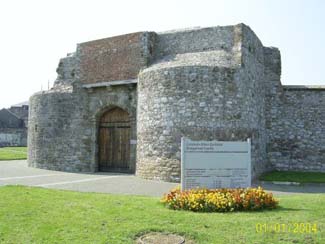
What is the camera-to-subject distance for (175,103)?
621 inches

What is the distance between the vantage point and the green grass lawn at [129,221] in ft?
21.3

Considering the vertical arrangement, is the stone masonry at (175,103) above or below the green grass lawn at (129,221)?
above

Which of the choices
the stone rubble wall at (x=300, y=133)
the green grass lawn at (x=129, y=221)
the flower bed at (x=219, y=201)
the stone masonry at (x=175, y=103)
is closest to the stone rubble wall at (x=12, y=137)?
the stone masonry at (x=175, y=103)

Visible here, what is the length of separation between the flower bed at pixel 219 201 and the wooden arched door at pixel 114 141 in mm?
10717

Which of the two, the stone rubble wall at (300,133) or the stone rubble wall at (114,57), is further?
the stone rubble wall at (300,133)

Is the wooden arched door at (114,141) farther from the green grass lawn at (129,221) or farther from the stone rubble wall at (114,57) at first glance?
the green grass lawn at (129,221)

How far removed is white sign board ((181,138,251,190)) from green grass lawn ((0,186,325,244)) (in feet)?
3.56

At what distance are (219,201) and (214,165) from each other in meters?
1.19

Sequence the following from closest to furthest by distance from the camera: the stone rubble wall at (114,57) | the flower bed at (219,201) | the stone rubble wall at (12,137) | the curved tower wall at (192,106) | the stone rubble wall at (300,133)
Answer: the flower bed at (219,201) < the curved tower wall at (192,106) < the stone rubble wall at (114,57) < the stone rubble wall at (300,133) < the stone rubble wall at (12,137)
